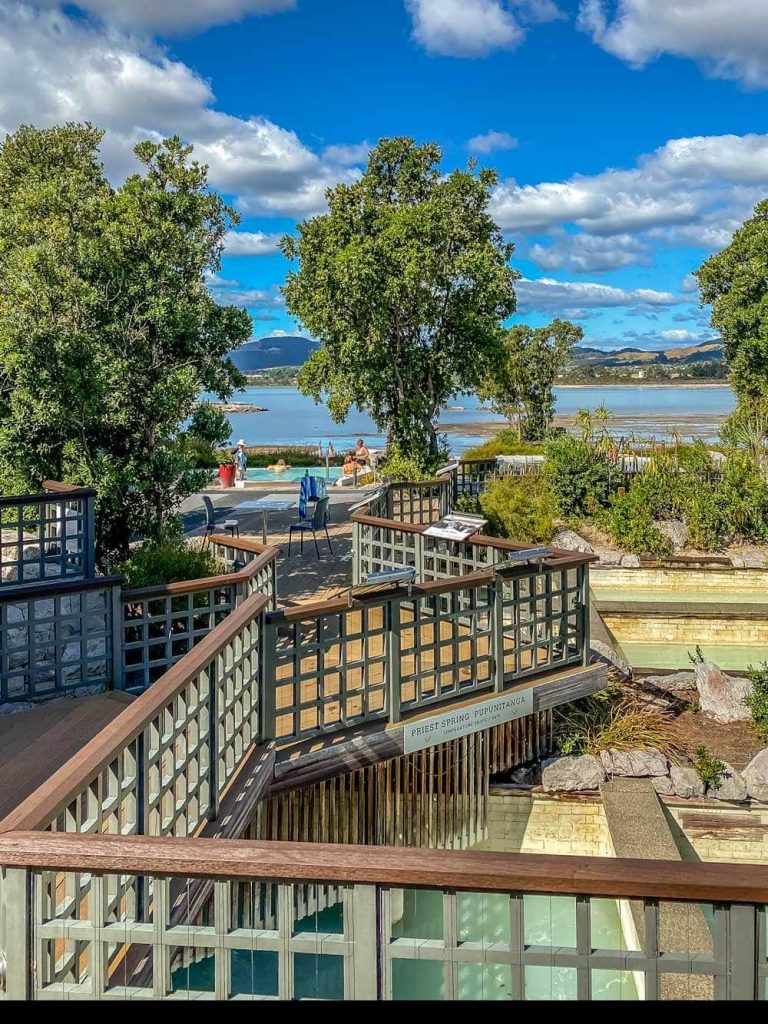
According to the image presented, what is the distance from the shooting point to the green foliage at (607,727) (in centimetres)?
675

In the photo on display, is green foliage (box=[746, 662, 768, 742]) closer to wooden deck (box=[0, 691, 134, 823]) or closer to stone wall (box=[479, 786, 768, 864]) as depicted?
stone wall (box=[479, 786, 768, 864])

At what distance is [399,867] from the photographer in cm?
150

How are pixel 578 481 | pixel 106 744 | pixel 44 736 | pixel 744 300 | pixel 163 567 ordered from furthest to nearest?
pixel 744 300
pixel 578 481
pixel 163 567
pixel 44 736
pixel 106 744

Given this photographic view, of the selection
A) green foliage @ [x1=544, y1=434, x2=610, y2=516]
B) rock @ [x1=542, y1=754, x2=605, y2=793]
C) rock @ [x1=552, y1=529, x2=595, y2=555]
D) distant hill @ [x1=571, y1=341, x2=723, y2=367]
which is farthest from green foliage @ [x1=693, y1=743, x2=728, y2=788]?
distant hill @ [x1=571, y1=341, x2=723, y2=367]

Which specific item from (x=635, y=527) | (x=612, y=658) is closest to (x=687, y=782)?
(x=612, y=658)

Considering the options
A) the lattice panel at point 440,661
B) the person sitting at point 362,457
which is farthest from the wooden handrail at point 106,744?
the person sitting at point 362,457

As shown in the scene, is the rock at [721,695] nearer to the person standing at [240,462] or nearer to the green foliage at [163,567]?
the green foliage at [163,567]

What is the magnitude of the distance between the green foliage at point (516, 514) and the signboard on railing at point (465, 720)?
25.4 feet

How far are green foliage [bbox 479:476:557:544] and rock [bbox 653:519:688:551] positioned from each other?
2.06 metres

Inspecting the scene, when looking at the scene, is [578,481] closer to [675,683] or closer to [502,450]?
[502,450]

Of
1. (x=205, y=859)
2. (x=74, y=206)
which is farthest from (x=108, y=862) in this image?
(x=74, y=206)

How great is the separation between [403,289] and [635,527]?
19.5 feet
